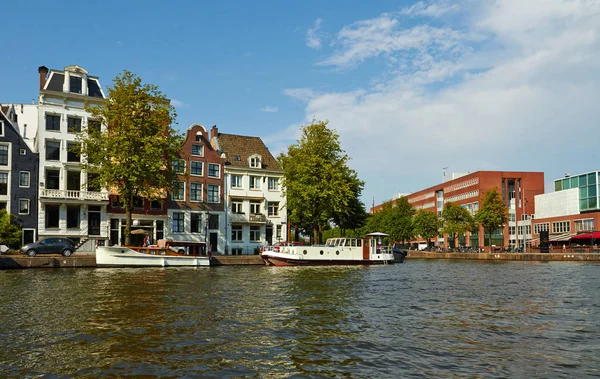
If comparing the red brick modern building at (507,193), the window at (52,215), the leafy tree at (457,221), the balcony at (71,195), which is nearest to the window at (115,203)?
the balcony at (71,195)

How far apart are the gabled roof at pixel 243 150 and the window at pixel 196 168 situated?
4.40 meters

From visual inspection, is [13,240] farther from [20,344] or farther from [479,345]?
[479,345]

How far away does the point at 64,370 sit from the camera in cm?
1083

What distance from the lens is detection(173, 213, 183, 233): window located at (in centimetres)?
6378

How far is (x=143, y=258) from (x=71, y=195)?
1444 centimetres

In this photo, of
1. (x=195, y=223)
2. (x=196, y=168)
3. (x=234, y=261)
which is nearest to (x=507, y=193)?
(x=196, y=168)

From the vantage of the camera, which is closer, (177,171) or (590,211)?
(177,171)

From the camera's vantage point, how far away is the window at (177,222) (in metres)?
63.8

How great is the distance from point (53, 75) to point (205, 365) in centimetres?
5515

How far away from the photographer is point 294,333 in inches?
589

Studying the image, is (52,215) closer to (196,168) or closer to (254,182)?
(196,168)

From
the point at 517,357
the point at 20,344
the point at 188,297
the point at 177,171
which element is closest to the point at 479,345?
the point at 517,357

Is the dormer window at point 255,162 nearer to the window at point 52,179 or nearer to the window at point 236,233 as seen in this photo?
the window at point 236,233

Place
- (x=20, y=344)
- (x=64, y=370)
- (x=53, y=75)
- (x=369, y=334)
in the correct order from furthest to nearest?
(x=53, y=75) < (x=369, y=334) < (x=20, y=344) < (x=64, y=370)
